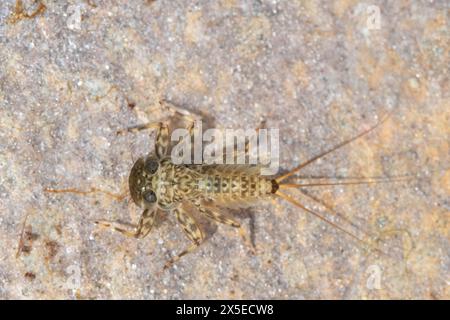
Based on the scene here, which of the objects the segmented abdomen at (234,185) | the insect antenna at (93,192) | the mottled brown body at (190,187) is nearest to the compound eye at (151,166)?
the mottled brown body at (190,187)

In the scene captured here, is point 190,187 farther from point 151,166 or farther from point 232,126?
point 232,126

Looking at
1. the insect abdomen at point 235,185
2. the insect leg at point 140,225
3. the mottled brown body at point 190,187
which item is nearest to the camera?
the insect abdomen at point 235,185

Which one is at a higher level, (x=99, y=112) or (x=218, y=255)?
(x=99, y=112)

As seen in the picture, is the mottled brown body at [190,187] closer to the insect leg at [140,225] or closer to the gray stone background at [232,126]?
the insect leg at [140,225]

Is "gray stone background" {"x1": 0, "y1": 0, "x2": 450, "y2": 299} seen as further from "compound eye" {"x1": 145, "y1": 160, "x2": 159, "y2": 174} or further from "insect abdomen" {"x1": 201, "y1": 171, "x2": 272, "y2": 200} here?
"insect abdomen" {"x1": 201, "y1": 171, "x2": 272, "y2": 200}
